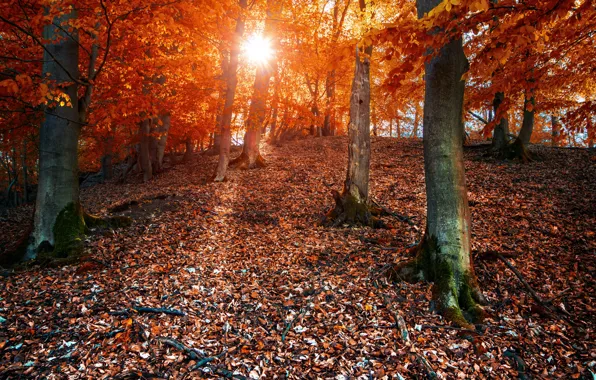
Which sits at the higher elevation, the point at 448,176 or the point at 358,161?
the point at 358,161

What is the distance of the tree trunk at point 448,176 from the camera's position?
4.33 m

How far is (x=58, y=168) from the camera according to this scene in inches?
229

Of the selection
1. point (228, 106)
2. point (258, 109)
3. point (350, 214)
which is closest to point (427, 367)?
point (350, 214)

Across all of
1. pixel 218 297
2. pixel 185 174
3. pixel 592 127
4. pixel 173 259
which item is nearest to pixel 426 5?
pixel 592 127

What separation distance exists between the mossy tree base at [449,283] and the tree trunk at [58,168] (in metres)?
6.04

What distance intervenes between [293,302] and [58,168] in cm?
504

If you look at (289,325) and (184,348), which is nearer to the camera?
(184,348)

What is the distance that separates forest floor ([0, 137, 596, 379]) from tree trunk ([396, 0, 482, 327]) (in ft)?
→ 1.23

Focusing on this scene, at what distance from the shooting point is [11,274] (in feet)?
16.5

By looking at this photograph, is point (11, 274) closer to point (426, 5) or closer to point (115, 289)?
point (115, 289)

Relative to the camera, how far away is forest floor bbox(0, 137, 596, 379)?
3369 mm

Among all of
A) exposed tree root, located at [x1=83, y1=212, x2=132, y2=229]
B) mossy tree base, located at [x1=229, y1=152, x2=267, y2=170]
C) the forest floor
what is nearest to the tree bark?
the forest floor

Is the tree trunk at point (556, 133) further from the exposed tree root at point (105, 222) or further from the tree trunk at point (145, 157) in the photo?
the tree trunk at point (145, 157)

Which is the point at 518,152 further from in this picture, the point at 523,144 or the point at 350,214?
the point at 350,214
